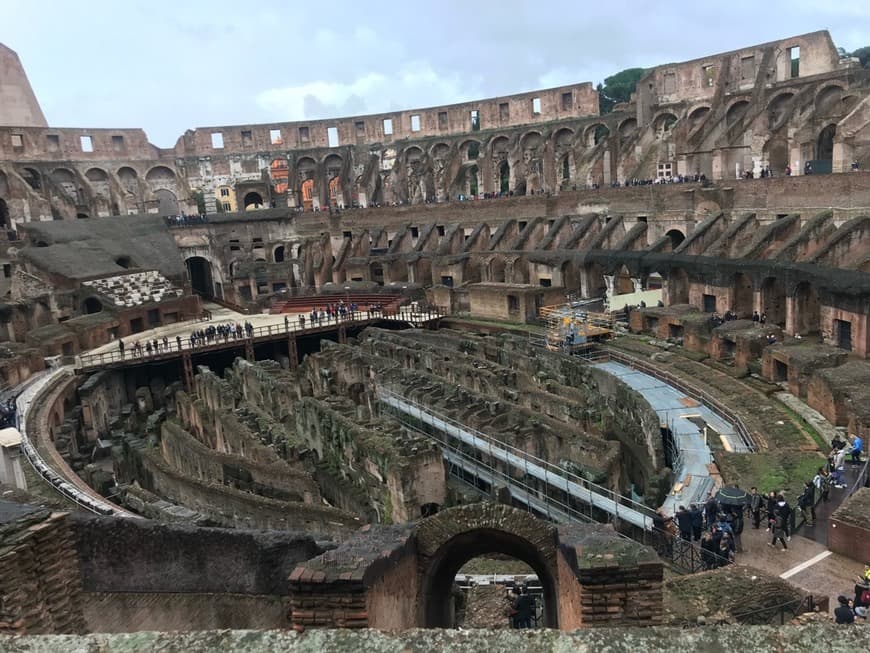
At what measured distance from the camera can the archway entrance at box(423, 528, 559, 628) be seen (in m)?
8.88

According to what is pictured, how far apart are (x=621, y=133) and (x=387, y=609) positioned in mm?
43609

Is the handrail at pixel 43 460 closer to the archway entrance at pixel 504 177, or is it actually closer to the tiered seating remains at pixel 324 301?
the tiered seating remains at pixel 324 301

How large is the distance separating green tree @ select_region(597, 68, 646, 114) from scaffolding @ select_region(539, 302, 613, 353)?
146ft

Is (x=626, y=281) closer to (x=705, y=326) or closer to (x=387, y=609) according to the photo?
(x=705, y=326)

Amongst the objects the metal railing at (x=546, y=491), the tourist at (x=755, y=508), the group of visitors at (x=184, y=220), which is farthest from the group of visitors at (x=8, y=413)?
the group of visitors at (x=184, y=220)

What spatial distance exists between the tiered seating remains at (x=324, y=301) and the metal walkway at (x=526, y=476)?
18764mm

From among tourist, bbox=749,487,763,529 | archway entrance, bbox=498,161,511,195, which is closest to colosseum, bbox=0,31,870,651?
tourist, bbox=749,487,763,529

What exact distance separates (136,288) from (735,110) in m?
35.2

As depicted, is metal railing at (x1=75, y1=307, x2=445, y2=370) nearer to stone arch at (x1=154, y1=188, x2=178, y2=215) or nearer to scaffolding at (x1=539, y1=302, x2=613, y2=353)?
scaffolding at (x1=539, y1=302, x2=613, y2=353)

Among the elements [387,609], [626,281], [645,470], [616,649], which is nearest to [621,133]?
[626,281]

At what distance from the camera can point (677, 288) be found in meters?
28.9

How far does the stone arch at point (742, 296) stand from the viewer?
2631cm

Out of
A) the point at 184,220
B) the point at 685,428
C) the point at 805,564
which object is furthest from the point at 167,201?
the point at 805,564

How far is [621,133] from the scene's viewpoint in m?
46.1
